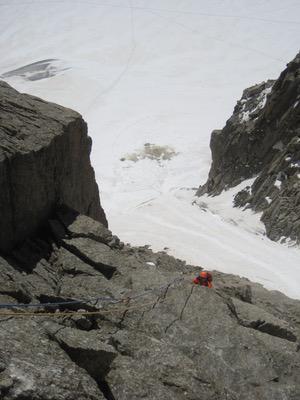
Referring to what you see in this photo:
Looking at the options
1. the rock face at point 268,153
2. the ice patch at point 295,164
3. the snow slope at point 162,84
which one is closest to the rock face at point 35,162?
the snow slope at point 162,84

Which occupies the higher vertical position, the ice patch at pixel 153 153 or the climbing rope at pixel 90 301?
the ice patch at pixel 153 153

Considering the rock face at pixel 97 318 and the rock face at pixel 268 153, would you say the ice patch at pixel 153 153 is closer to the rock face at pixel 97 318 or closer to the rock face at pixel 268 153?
the rock face at pixel 268 153

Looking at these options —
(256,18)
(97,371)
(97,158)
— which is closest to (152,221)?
(97,371)

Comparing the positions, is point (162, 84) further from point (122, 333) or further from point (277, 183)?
point (122, 333)

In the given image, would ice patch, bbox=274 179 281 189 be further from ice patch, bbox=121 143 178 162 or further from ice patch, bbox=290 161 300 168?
ice patch, bbox=121 143 178 162

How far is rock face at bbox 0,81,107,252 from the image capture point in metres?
10.3

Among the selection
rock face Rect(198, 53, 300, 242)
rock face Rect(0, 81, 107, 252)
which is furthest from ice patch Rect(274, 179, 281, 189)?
rock face Rect(0, 81, 107, 252)

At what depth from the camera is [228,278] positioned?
48.8 ft

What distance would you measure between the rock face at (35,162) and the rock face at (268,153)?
12519mm

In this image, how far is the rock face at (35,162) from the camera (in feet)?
33.8

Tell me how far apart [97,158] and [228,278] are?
126 feet

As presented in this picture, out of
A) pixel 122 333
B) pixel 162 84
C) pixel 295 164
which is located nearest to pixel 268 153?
pixel 295 164

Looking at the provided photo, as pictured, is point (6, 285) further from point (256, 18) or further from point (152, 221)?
point (256, 18)

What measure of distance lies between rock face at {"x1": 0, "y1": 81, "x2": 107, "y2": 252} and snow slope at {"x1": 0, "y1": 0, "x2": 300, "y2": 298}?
7.90 m
